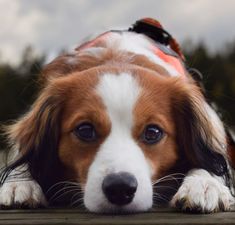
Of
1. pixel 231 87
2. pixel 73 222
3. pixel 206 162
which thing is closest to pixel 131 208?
pixel 73 222

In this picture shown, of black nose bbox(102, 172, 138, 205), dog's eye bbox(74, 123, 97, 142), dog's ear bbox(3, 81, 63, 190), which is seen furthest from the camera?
dog's ear bbox(3, 81, 63, 190)

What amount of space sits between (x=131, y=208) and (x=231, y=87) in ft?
45.4

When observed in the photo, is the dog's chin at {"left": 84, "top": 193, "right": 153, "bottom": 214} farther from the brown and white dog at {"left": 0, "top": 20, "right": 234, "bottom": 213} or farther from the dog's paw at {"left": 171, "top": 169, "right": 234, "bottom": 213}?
the dog's paw at {"left": 171, "top": 169, "right": 234, "bottom": 213}

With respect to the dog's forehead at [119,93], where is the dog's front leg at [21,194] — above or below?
below

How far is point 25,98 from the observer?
4684mm

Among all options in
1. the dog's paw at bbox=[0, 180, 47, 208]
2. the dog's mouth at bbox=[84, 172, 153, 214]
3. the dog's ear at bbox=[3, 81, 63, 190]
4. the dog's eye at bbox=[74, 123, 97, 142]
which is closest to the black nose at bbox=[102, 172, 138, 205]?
the dog's mouth at bbox=[84, 172, 153, 214]

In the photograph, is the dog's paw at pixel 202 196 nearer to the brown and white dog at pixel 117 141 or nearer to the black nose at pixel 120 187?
the brown and white dog at pixel 117 141

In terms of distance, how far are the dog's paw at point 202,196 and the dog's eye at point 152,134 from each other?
0.80 feet

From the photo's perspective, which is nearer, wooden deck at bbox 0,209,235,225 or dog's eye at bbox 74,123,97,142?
wooden deck at bbox 0,209,235,225

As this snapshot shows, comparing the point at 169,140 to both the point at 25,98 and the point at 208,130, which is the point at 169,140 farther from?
the point at 25,98

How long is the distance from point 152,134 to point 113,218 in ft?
1.80

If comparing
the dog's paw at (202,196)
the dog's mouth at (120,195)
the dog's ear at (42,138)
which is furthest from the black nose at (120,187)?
the dog's ear at (42,138)

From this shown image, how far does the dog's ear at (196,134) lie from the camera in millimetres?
3447

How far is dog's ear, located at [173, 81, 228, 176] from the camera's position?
11.3 feet
